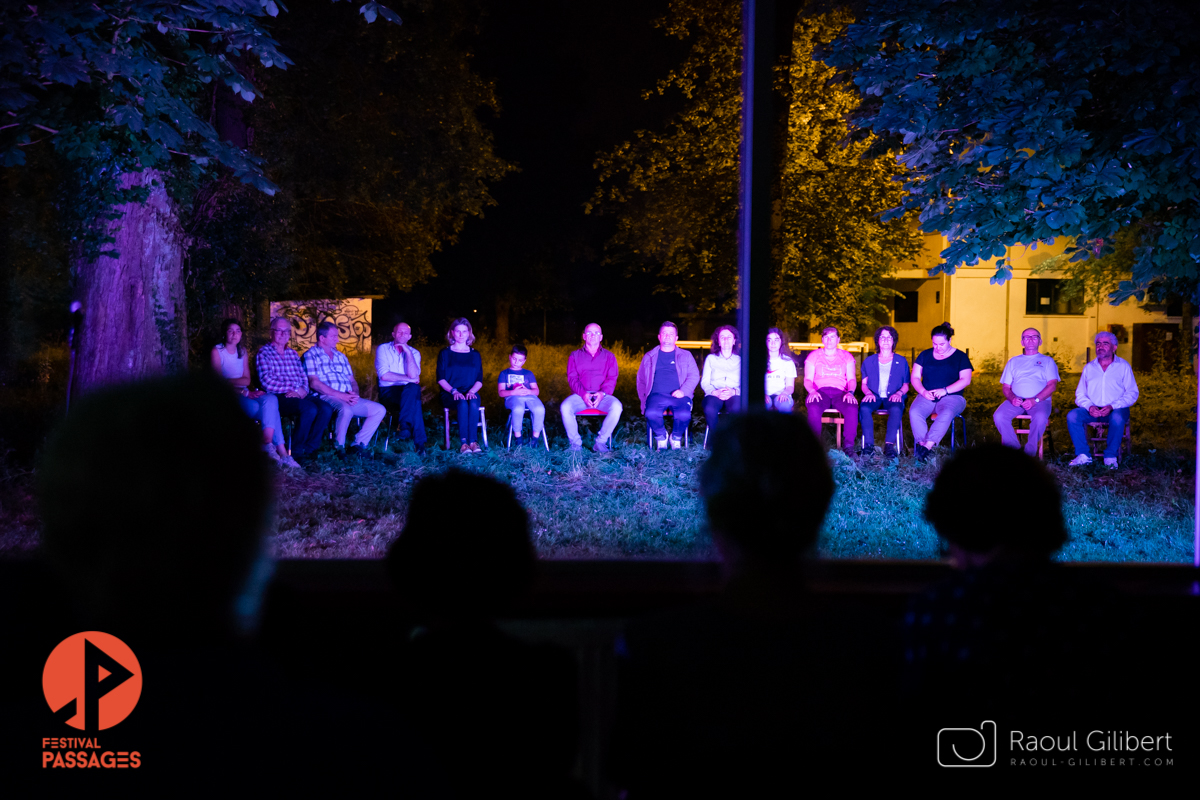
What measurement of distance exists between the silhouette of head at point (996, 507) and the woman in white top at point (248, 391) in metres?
4.77

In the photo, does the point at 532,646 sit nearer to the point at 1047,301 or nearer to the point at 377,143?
the point at 377,143

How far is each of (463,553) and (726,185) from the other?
746cm

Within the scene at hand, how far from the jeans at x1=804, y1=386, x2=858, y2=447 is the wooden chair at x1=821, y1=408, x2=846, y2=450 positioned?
0.07 ft

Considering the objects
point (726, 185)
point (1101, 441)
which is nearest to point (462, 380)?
point (726, 185)

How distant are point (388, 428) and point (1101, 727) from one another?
5.42 m

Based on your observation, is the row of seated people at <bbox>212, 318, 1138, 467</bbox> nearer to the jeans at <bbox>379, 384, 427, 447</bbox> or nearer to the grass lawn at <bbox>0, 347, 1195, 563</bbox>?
the jeans at <bbox>379, 384, 427, 447</bbox>

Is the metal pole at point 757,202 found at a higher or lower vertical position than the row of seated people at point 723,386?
higher

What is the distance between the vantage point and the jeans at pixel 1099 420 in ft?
19.1

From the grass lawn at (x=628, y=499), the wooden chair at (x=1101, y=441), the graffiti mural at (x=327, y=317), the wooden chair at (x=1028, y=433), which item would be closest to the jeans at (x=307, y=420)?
the grass lawn at (x=628, y=499)

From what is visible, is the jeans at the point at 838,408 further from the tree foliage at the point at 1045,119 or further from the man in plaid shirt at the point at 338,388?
→ the man in plaid shirt at the point at 338,388

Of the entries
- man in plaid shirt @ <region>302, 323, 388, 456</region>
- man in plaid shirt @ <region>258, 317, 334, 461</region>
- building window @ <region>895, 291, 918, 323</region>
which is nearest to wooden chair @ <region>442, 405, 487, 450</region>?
man in plaid shirt @ <region>302, 323, 388, 456</region>

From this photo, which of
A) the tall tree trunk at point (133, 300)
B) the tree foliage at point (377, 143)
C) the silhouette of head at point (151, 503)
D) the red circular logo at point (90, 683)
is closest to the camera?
the silhouette of head at point (151, 503)

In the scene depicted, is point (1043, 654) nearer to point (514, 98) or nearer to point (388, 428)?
point (388, 428)

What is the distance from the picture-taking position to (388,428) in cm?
612
